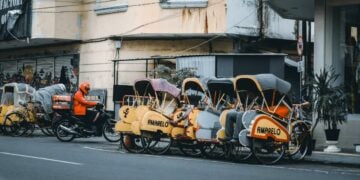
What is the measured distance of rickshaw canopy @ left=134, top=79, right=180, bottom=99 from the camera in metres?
17.7

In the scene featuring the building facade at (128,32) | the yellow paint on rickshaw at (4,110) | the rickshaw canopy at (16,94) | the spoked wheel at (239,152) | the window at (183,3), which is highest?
the window at (183,3)

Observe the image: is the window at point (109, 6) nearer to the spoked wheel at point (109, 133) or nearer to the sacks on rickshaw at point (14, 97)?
the sacks on rickshaw at point (14, 97)

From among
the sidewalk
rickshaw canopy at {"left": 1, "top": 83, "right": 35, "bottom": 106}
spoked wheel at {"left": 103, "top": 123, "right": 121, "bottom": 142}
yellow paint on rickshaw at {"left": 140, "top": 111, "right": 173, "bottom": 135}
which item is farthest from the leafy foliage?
the sidewalk

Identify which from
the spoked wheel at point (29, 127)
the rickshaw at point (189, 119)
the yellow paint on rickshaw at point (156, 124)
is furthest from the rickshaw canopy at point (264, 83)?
the spoked wheel at point (29, 127)

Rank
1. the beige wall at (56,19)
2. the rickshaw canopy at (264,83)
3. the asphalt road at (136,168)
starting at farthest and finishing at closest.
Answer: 1. the beige wall at (56,19)
2. the rickshaw canopy at (264,83)
3. the asphalt road at (136,168)

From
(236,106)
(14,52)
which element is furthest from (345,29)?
(14,52)

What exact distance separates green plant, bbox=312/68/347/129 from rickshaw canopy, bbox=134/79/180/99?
3780mm

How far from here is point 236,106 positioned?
16078 millimetres

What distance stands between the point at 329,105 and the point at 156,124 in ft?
15.2

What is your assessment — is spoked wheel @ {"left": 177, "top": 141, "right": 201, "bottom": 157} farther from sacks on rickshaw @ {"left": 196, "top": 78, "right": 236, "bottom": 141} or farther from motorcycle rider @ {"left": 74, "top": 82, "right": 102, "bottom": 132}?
motorcycle rider @ {"left": 74, "top": 82, "right": 102, "bottom": 132}

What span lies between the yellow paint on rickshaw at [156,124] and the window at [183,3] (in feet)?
35.2

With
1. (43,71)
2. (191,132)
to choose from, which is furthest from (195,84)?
(43,71)

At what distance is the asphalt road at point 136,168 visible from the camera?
11859mm

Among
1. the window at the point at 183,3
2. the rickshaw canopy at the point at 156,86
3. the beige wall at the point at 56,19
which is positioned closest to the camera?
the rickshaw canopy at the point at 156,86
